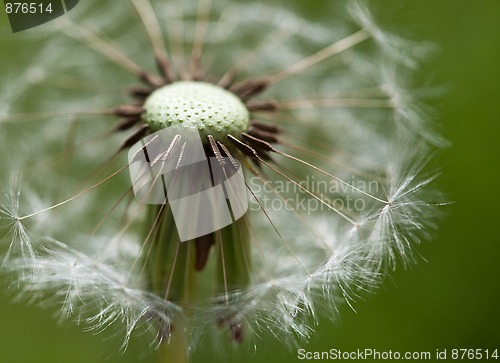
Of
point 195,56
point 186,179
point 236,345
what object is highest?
point 195,56

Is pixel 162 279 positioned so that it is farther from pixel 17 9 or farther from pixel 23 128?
pixel 17 9

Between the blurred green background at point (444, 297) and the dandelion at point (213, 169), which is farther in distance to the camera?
the blurred green background at point (444, 297)

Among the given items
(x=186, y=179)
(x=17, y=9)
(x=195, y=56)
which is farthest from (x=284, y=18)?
(x=186, y=179)

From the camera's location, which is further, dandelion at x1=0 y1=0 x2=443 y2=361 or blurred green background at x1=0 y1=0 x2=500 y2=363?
blurred green background at x1=0 y1=0 x2=500 y2=363
